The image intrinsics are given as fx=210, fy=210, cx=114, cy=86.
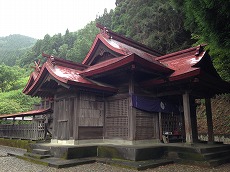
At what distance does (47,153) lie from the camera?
1014 centimetres

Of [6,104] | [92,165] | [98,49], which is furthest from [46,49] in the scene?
[92,165]

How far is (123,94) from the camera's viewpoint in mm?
11211

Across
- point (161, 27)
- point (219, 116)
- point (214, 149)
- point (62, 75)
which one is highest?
point (161, 27)

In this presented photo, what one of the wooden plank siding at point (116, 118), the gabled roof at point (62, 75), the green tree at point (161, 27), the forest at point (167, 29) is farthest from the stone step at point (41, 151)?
the green tree at point (161, 27)

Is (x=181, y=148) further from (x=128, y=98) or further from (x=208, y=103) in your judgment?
(x=208, y=103)

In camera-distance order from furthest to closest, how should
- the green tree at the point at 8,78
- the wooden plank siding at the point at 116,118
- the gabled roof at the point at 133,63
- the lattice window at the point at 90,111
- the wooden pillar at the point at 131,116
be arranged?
the green tree at the point at 8,78, the lattice window at the point at 90,111, the wooden plank siding at the point at 116,118, the wooden pillar at the point at 131,116, the gabled roof at the point at 133,63

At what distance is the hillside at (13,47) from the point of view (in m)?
93.6

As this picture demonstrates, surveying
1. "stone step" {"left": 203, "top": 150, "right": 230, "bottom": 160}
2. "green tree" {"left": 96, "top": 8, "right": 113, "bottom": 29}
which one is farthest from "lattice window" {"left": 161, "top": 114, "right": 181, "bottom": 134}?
"green tree" {"left": 96, "top": 8, "right": 113, "bottom": 29}

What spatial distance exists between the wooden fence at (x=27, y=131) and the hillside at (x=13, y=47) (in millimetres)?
80282

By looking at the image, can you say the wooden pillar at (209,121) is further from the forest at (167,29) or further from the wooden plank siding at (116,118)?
the wooden plank siding at (116,118)

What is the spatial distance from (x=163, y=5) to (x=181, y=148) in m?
19.3

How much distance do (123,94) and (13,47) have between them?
433 ft

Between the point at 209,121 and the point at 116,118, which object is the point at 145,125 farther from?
the point at 209,121

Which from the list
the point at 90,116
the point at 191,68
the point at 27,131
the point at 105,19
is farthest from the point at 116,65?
the point at 105,19
